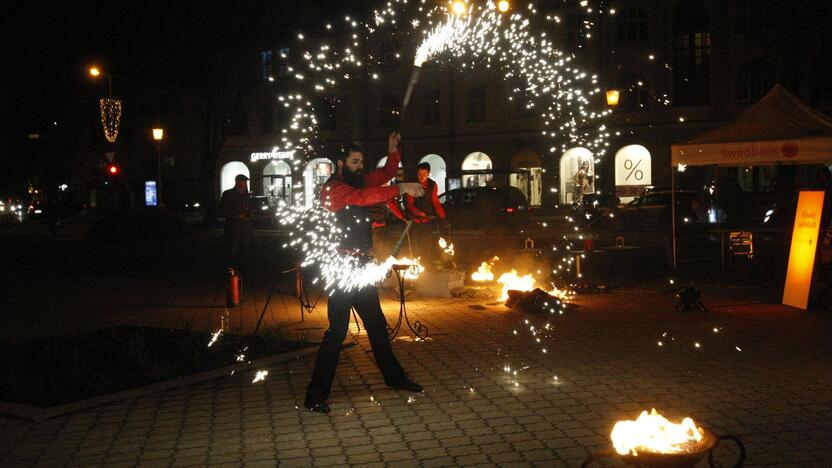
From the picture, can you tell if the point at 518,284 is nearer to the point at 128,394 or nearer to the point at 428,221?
the point at 428,221

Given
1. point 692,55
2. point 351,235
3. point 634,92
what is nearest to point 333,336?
point 351,235

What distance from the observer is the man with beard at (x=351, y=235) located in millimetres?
6887

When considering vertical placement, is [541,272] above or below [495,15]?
below

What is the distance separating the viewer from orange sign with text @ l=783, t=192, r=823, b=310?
11.8m

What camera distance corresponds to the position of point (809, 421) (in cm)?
643

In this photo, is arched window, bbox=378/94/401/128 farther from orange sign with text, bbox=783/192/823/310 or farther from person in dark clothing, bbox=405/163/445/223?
orange sign with text, bbox=783/192/823/310

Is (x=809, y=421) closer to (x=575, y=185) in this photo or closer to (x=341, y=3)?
(x=341, y=3)

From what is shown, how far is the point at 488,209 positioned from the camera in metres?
31.0

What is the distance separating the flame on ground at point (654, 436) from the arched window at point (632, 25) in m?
43.3

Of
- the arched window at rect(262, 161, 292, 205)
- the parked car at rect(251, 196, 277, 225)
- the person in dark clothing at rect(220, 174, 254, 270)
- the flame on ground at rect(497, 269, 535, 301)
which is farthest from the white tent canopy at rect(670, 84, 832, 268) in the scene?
the arched window at rect(262, 161, 292, 205)

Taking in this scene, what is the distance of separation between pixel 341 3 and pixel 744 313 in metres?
19.1

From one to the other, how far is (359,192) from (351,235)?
0.41 meters

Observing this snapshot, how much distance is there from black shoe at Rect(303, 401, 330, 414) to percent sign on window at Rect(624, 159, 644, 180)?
40997mm

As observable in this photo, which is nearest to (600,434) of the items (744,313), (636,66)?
(744,313)
